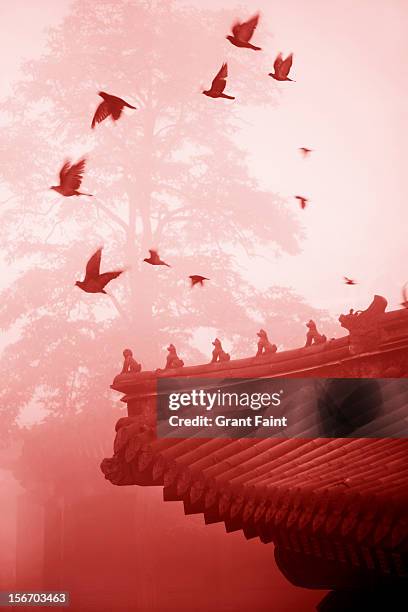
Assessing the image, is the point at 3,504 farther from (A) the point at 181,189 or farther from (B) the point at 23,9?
(B) the point at 23,9

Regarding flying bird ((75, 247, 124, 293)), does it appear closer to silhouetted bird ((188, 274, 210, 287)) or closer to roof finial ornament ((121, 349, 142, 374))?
roof finial ornament ((121, 349, 142, 374))

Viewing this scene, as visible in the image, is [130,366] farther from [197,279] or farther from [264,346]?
[197,279]

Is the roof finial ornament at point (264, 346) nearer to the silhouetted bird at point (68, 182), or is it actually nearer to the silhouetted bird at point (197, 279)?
the silhouetted bird at point (68, 182)

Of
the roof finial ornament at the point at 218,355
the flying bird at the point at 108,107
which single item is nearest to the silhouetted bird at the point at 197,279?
the flying bird at the point at 108,107

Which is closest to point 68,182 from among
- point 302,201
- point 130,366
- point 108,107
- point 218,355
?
point 108,107

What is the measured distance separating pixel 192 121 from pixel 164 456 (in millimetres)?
7507

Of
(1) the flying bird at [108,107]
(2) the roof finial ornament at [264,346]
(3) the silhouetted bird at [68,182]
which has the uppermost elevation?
(1) the flying bird at [108,107]

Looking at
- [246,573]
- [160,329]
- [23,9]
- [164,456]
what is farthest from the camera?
[23,9]

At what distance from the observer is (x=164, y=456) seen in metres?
2.88

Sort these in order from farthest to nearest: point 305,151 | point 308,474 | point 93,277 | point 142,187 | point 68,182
Answer: point 305,151 → point 142,187 → point 68,182 → point 93,277 → point 308,474

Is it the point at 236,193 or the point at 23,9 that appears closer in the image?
the point at 236,193

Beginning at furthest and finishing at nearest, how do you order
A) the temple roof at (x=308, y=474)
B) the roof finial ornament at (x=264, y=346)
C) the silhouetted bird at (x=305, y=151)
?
the silhouetted bird at (x=305, y=151) → the roof finial ornament at (x=264, y=346) → the temple roof at (x=308, y=474)

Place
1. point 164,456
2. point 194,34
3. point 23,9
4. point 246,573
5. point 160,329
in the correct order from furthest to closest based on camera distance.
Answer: point 23,9
point 194,34
point 160,329
point 246,573
point 164,456

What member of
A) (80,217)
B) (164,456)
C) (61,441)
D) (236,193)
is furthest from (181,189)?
(164,456)
